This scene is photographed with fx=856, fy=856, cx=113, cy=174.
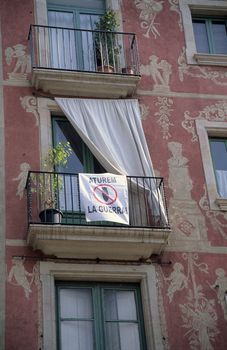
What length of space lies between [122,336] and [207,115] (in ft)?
18.4

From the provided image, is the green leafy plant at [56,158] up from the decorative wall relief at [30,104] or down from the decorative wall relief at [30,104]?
down

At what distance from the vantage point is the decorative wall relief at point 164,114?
18.3 meters

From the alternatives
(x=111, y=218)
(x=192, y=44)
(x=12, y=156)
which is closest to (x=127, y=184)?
(x=111, y=218)

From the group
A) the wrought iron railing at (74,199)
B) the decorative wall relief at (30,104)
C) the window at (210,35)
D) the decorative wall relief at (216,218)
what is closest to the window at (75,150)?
the decorative wall relief at (30,104)

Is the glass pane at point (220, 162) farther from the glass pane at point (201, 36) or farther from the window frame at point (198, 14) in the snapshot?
the glass pane at point (201, 36)

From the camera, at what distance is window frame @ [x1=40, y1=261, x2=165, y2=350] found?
1545cm

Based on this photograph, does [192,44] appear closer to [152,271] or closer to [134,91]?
[134,91]

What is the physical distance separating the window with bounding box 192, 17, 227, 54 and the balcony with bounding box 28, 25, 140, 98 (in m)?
1.85

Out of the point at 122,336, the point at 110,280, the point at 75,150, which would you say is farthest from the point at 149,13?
the point at 122,336

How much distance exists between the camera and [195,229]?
1705 centimetres

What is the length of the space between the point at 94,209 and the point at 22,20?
5.42 meters

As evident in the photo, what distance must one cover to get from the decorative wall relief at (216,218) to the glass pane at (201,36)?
431 centimetres

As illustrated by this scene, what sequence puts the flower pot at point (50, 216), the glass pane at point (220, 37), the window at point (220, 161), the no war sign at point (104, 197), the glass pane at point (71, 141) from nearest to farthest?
the flower pot at point (50, 216) < the no war sign at point (104, 197) < the glass pane at point (71, 141) < the window at point (220, 161) < the glass pane at point (220, 37)

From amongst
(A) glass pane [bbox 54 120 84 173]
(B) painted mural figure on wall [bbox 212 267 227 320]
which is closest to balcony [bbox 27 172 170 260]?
(A) glass pane [bbox 54 120 84 173]
